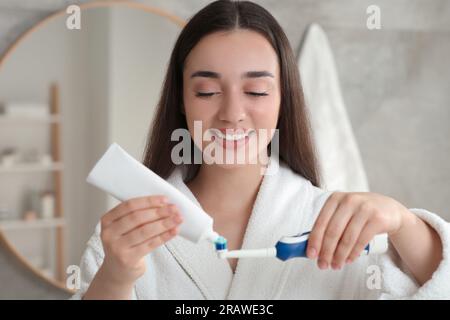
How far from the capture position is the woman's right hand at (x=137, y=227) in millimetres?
516

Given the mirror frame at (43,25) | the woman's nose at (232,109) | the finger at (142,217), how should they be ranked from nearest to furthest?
the finger at (142,217) → the woman's nose at (232,109) → the mirror frame at (43,25)

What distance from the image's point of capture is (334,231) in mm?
545

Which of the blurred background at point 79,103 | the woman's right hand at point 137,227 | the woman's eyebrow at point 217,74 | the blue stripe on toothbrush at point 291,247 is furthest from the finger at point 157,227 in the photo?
the blurred background at point 79,103

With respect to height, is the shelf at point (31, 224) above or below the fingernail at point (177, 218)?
below

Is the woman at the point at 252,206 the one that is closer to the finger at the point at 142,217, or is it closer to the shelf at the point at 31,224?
the finger at the point at 142,217

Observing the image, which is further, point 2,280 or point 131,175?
point 2,280

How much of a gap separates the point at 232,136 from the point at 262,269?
167 mm

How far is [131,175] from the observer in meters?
0.53

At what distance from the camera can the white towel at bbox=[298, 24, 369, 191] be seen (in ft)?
4.53

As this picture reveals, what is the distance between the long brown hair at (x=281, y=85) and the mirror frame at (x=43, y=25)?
584 mm

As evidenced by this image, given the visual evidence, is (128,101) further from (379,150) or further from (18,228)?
(379,150)

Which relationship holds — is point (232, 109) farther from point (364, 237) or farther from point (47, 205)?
point (47, 205)
